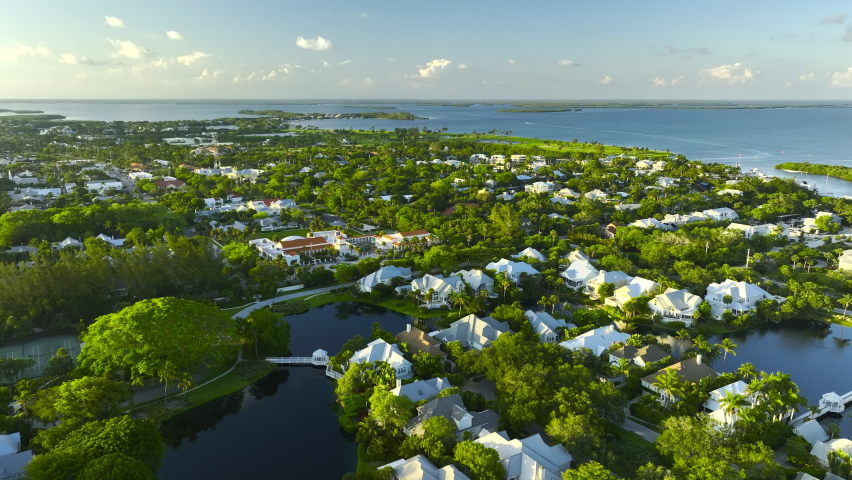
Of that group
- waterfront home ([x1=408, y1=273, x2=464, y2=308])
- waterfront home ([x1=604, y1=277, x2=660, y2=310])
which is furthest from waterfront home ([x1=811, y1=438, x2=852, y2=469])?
waterfront home ([x1=408, y1=273, x2=464, y2=308])

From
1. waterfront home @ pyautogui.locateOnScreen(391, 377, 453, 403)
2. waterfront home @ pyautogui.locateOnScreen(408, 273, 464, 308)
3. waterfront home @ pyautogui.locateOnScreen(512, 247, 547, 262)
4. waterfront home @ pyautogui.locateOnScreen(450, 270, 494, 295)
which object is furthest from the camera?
waterfront home @ pyautogui.locateOnScreen(512, 247, 547, 262)

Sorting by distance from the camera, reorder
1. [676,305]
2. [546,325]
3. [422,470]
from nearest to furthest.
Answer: [422,470] → [546,325] → [676,305]

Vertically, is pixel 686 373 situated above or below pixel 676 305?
above

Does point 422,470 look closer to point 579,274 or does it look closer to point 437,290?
point 437,290

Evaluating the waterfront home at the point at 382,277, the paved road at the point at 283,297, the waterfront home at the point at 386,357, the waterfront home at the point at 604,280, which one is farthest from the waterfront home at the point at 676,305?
the paved road at the point at 283,297

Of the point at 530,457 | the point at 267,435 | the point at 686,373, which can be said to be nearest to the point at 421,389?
→ the point at 530,457

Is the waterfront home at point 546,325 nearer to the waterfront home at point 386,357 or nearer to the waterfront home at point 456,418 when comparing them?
the waterfront home at point 386,357

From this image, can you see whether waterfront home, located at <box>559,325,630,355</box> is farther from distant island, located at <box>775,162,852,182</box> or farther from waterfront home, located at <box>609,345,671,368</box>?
distant island, located at <box>775,162,852,182</box>
